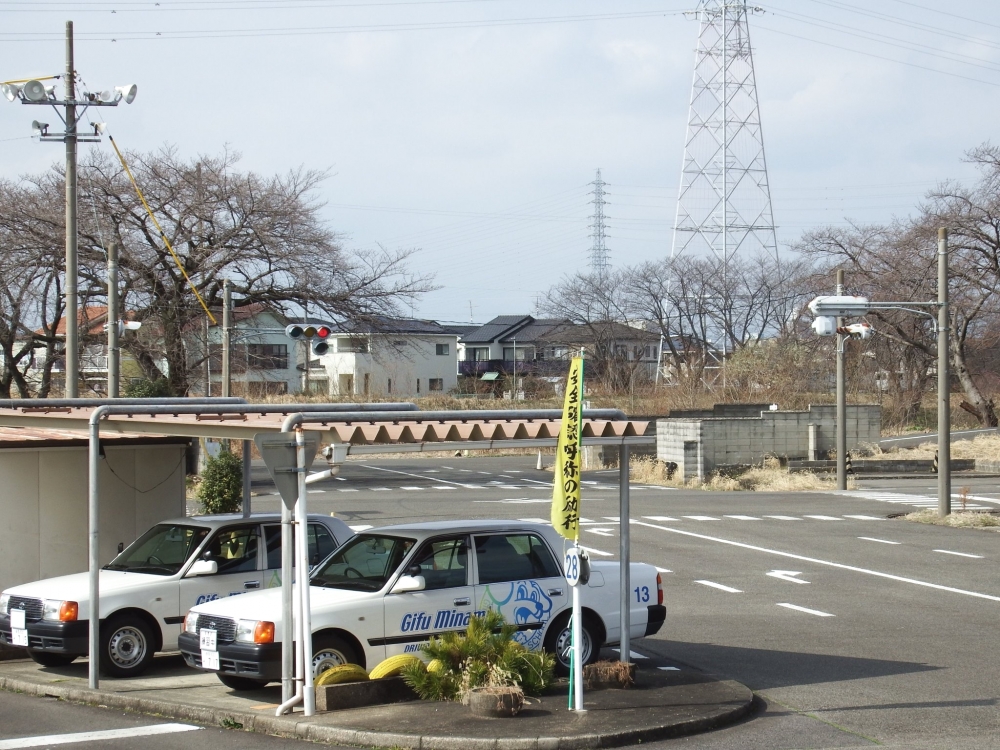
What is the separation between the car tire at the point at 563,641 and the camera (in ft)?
32.8

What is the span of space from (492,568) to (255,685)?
7.64 feet

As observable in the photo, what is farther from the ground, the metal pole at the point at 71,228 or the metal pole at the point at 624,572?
the metal pole at the point at 71,228

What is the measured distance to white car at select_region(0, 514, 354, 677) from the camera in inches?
406

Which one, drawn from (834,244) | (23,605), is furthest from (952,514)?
(834,244)

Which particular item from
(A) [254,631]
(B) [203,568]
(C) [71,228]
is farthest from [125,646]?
(C) [71,228]

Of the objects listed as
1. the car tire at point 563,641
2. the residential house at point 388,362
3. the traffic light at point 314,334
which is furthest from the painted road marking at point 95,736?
the residential house at point 388,362

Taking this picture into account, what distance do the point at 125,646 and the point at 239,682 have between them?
150cm

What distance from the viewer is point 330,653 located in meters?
9.16

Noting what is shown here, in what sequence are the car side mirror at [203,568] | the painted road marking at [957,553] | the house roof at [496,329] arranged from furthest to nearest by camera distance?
the house roof at [496,329] → the painted road marking at [957,553] → the car side mirror at [203,568]

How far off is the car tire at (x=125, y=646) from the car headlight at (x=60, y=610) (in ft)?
0.99

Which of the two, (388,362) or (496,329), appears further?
(496,329)

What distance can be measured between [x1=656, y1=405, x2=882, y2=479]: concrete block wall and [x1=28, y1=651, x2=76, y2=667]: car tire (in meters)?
25.6

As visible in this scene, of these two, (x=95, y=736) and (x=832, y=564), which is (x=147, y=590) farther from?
(x=832, y=564)

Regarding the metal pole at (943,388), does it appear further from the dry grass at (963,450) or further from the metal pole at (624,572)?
the metal pole at (624,572)
